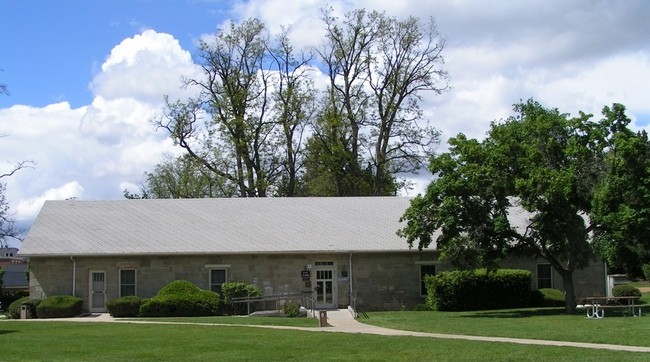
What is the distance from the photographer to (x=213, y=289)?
37.7 metres

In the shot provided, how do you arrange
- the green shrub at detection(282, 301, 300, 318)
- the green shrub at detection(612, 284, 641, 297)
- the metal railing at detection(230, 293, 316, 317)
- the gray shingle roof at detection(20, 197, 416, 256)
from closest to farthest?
the green shrub at detection(282, 301, 300, 318) → the metal railing at detection(230, 293, 316, 317) → the green shrub at detection(612, 284, 641, 297) → the gray shingle roof at detection(20, 197, 416, 256)

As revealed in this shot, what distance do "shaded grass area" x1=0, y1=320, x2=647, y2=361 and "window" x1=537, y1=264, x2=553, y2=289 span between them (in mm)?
19651

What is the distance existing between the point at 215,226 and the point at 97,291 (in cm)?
632

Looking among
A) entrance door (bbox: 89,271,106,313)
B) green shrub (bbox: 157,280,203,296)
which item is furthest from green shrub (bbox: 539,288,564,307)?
entrance door (bbox: 89,271,106,313)

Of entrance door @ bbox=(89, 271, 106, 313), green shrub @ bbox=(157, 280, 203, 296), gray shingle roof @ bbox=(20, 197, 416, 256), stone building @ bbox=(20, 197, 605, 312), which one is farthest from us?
gray shingle roof @ bbox=(20, 197, 416, 256)

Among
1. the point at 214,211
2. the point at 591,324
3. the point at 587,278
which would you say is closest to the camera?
the point at 591,324

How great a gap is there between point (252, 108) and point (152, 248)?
888 inches

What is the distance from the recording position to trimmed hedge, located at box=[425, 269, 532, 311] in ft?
118

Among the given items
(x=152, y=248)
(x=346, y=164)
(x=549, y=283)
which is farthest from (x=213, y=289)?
(x=346, y=164)

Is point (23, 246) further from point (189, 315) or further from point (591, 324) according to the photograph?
point (591, 324)

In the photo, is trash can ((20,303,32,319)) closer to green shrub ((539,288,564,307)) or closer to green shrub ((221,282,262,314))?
green shrub ((221,282,262,314))

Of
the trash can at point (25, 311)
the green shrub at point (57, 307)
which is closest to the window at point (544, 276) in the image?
the green shrub at point (57, 307)

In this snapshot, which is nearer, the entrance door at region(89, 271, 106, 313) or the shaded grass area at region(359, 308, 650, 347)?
the shaded grass area at region(359, 308, 650, 347)

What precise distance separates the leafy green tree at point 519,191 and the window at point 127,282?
1342cm
